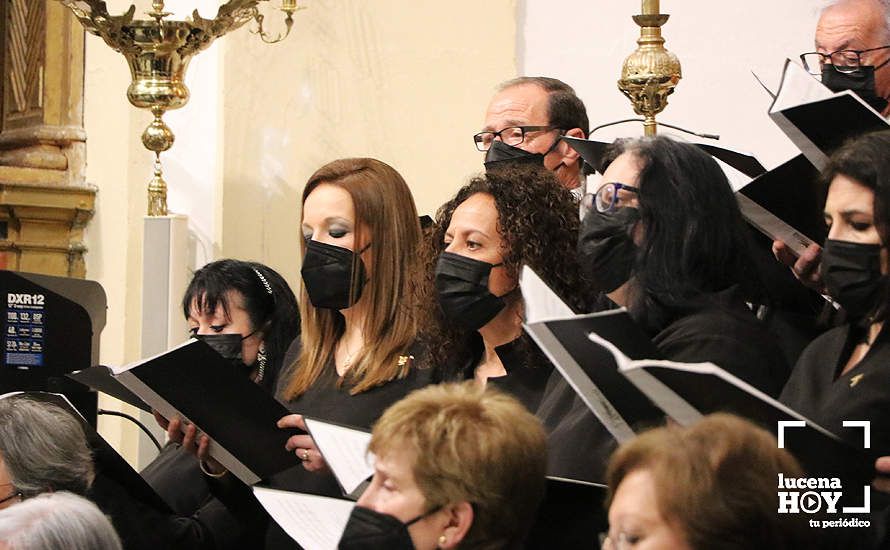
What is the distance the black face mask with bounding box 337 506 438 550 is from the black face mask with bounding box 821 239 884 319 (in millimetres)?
728

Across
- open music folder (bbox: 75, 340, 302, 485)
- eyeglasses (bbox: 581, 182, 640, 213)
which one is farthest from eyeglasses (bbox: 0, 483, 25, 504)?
eyeglasses (bbox: 581, 182, 640, 213)

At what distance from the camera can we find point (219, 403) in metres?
3.09

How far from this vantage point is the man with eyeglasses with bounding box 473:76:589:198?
12.8 ft

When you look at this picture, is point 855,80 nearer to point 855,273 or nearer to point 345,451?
point 855,273

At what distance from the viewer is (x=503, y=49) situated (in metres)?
6.05

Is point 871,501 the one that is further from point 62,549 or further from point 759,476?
point 62,549

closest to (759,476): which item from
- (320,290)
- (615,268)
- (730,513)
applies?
(730,513)

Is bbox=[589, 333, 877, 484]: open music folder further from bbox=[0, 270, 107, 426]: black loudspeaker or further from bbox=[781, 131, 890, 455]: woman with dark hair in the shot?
bbox=[0, 270, 107, 426]: black loudspeaker

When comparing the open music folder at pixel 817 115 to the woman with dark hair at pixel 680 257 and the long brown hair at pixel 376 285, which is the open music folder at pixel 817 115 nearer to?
the woman with dark hair at pixel 680 257

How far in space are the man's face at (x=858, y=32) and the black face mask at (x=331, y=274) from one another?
1.17 m

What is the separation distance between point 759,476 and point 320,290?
1.74 meters

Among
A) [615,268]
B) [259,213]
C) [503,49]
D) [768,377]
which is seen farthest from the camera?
[259,213]

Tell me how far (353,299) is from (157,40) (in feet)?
8.73

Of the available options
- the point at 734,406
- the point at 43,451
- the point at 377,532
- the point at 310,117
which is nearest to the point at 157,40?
the point at 310,117
